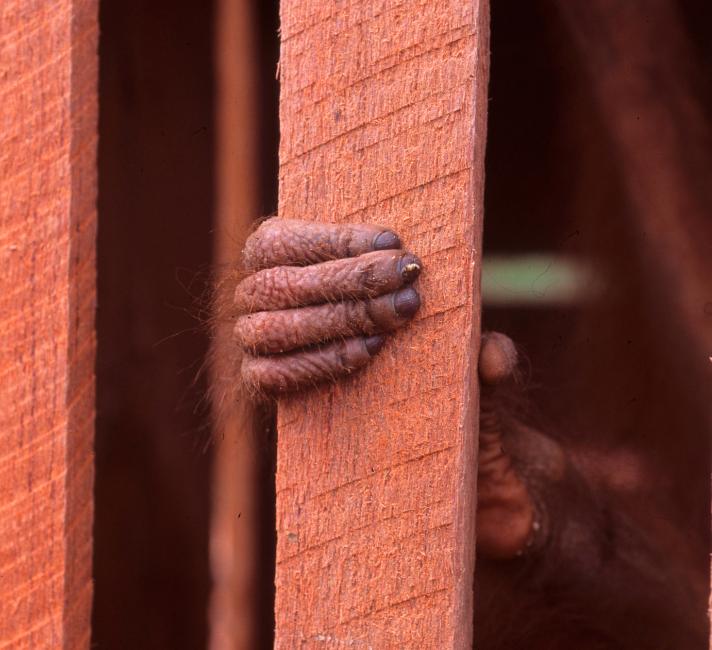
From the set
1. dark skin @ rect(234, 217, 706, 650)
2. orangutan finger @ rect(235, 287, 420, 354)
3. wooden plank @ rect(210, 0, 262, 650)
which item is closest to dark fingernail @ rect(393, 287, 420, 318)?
orangutan finger @ rect(235, 287, 420, 354)

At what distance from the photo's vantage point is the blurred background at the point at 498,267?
1736 millimetres

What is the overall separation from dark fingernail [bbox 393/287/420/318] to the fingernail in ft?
0.03

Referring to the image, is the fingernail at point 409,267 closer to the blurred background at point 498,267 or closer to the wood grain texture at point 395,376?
the wood grain texture at point 395,376

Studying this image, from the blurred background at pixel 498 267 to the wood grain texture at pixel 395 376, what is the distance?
2.30 feet

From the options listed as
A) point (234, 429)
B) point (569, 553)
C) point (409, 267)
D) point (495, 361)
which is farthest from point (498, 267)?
point (409, 267)

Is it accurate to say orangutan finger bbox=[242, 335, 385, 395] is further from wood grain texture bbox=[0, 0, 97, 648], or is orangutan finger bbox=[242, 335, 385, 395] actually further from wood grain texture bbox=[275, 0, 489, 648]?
wood grain texture bbox=[0, 0, 97, 648]

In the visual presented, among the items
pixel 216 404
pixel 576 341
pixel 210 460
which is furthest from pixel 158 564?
pixel 576 341

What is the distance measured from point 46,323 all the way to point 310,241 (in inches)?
12.6

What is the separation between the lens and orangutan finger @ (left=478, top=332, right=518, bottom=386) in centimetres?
95

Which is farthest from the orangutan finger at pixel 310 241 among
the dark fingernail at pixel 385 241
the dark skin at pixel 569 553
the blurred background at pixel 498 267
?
the blurred background at pixel 498 267

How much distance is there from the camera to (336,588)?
2.87 ft

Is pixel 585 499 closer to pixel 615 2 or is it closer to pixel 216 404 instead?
pixel 216 404

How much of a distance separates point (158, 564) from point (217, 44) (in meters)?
1.05

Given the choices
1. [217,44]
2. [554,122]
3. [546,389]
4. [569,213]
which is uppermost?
[217,44]
